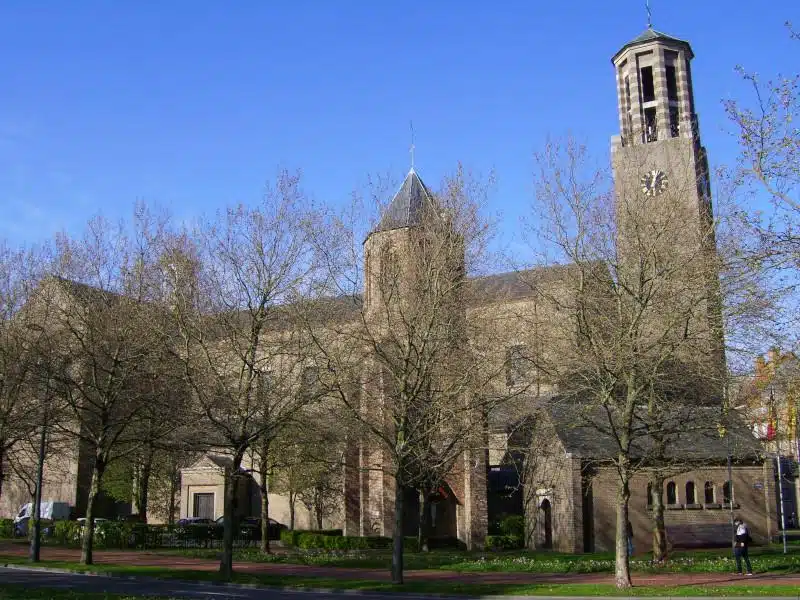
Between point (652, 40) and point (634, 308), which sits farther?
point (652, 40)

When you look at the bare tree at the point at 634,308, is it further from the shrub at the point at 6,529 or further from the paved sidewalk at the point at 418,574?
the shrub at the point at 6,529

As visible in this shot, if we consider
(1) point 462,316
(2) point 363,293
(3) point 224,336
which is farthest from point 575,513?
(3) point 224,336

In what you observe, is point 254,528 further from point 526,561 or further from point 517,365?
point 517,365

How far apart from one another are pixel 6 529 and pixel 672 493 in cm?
3580

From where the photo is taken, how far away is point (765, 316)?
68.9ft

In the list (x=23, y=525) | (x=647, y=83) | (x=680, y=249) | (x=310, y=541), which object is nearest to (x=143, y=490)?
(x=23, y=525)

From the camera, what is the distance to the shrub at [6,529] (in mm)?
43688

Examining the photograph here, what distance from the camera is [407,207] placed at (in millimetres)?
32812

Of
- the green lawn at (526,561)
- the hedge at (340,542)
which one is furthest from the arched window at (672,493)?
the hedge at (340,542)

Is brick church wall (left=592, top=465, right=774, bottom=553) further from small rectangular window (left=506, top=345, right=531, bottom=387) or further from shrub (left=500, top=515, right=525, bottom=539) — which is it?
small rectangular window (left=506, top=345, right=531, bottom=387)

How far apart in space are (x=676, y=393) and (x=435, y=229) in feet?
36.2

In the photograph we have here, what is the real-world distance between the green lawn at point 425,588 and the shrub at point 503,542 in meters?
13.6

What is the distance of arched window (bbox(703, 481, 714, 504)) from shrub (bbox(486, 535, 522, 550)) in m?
9.34

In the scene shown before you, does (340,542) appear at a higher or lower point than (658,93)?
lower
